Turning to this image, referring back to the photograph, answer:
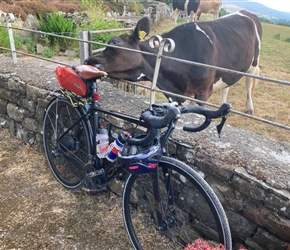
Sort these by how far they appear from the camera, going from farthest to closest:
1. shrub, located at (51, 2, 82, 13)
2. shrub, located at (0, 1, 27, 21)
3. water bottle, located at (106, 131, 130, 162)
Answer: shrub, located at (51, 2, 82, 13) → shrub, located at (0, 1, 27, 21) → water bottle, located at (106, 131, 130, 162)

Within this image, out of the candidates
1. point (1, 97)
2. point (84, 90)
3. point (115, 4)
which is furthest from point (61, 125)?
point (115, 4)

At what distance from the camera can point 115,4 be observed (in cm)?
1593

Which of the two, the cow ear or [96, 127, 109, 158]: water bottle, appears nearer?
[96, 127, 109, 158]: water bottle

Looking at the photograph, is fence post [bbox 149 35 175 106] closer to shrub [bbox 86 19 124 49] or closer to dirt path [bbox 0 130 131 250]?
dirt path [bbox 0 130 131 250]

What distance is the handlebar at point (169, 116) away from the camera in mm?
1567

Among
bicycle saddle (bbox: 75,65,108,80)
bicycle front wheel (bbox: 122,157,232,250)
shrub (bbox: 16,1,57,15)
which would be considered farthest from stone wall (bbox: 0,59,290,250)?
shrub (bbox: 16,1,57,15)

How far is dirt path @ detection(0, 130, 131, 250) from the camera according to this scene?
227cm

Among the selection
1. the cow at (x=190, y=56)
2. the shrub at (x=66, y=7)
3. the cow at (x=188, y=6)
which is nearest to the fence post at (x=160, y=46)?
the cow at (x=190, y=56)

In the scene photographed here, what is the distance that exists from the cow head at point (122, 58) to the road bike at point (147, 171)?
63cm

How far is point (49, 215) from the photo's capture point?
8.25ft

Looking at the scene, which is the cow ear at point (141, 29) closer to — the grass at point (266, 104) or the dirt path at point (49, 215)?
the dirt path at point (49, 215)

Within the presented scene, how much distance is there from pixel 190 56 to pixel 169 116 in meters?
2.32

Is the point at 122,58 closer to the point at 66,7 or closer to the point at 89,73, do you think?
the point at 89,73

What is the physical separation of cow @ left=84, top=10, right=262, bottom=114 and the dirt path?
4.27ft
